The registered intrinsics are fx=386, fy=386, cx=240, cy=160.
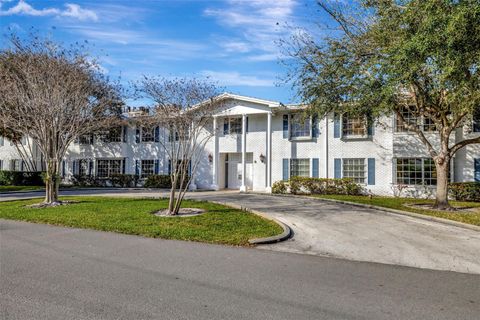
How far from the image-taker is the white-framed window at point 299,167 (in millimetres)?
23422

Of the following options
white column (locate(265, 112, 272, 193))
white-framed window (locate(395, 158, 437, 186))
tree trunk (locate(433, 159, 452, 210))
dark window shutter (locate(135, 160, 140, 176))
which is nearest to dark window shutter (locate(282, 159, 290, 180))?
white column (locate(265, 112, 272, 193))

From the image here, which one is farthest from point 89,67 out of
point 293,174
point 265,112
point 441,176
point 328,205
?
point 441,176

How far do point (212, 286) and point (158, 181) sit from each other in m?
22.7

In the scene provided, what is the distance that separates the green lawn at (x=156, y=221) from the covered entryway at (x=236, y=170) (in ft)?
33.5

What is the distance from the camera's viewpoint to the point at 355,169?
2220 cm

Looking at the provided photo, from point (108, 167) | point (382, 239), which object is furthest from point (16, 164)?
point (382, 239)

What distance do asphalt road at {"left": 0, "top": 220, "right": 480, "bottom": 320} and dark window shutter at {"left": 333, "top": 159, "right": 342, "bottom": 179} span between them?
15287mm

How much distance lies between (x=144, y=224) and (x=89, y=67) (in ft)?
45.6

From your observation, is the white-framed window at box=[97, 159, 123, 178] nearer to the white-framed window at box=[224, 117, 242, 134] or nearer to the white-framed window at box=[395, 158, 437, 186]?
the white-framed window at box=[224, 117, 242, 134]

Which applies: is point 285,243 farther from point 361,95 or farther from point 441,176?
point 441,176

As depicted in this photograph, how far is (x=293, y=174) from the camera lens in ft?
77.5

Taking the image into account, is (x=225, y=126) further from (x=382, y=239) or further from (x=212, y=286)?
(x=212, y=286)

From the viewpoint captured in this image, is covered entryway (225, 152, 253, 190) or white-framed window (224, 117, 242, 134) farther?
white-framed window (224, 117, 242, 134)

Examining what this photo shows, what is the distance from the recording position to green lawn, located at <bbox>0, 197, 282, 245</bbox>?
31.1 feet
